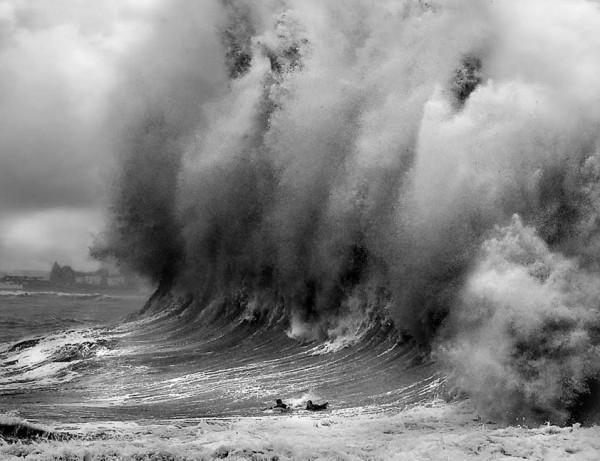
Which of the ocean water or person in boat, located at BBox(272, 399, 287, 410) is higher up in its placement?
the ocean water

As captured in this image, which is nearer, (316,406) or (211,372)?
(316,406)

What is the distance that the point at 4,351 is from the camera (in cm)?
2080

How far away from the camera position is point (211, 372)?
15.4 metres

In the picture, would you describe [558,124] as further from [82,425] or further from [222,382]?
[82,425]

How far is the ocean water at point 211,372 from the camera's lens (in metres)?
12.4

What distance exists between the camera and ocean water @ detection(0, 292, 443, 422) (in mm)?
12406

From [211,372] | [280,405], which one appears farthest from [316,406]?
[211,372]

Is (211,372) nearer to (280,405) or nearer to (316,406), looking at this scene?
(280,405)

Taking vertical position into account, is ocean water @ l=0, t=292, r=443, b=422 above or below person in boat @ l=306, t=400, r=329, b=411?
above

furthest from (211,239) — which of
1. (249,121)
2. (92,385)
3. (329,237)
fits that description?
(92,385)

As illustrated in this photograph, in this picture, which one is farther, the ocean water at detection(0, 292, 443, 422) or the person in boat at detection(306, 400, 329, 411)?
the ocean water at detection(0, 292, 443, 422)

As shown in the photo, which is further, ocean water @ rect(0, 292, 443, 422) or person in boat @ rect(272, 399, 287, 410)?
ocean water @ rect(0, 292, 443, 422)

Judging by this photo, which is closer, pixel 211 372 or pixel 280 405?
pixel 280 405

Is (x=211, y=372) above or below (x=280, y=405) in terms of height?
above
